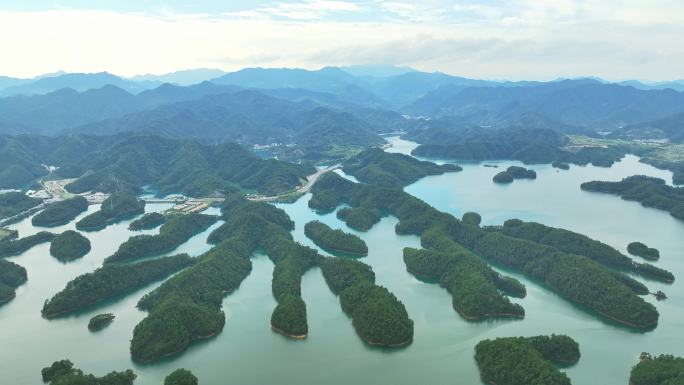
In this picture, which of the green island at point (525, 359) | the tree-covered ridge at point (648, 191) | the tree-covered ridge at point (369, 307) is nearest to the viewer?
the green island at point (525, 359)

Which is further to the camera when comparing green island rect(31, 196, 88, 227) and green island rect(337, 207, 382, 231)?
green island rect(31, 196, 88, 227)

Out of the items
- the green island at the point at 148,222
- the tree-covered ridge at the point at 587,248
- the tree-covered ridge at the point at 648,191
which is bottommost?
the green island at the point at 148,222

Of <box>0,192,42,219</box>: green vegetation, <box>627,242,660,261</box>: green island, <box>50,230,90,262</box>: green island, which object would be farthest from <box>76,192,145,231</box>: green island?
<box>627,242,660,261</box>: green island

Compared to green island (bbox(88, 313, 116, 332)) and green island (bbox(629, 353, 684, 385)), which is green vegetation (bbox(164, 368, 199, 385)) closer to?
green island (bbox(88, 313, 116, 332))

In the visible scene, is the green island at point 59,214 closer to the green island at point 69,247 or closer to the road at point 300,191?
the green island at point 69,247

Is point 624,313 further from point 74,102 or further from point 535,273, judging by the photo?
point 74,102

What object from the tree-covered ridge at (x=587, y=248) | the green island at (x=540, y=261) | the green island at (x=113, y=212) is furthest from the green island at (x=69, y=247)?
the tree-covered ridge at (x=587, y=248)

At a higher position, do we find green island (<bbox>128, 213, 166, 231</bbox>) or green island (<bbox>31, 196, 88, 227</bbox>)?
green island (<bbox>128, 213, 166, 231</bbox>)
